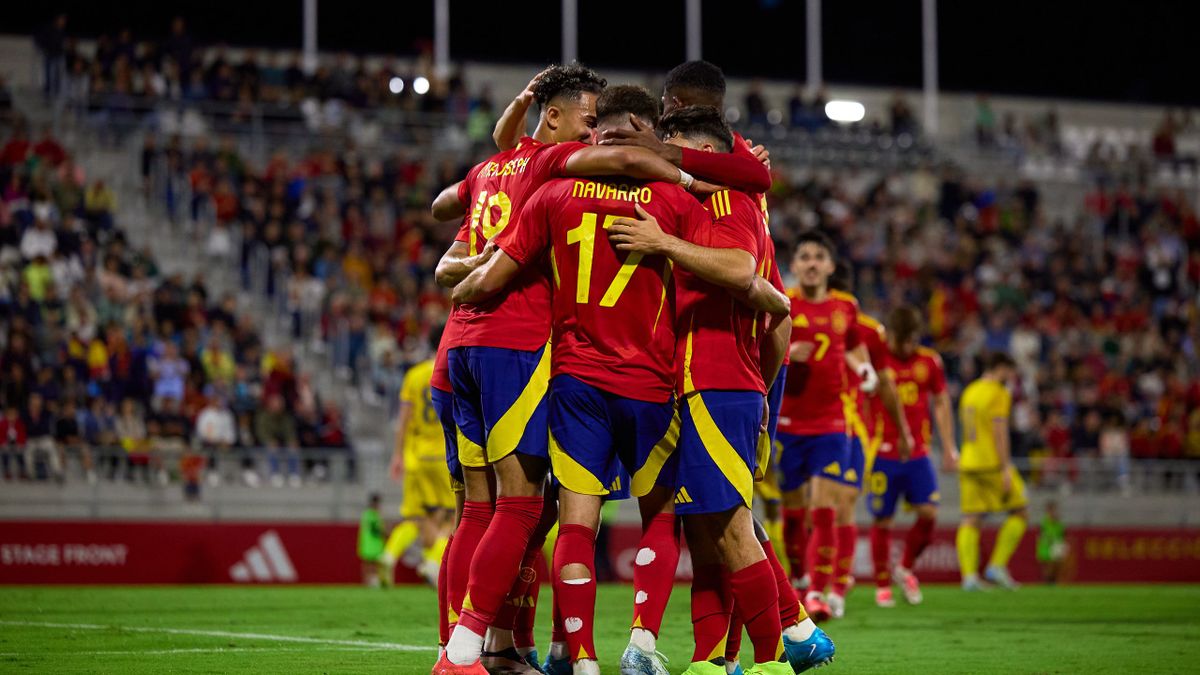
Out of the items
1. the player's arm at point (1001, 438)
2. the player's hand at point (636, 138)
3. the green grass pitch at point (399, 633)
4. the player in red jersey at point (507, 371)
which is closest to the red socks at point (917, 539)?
the green grass pitch at point (399, 633)

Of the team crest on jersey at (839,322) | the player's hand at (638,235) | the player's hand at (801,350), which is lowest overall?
the player's hand at (801,350)

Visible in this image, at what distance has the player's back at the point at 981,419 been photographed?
62.8 feet

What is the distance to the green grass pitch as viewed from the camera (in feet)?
29.0

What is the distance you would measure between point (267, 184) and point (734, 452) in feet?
69.5

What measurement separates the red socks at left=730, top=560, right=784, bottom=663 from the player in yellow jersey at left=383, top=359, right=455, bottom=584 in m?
10.2

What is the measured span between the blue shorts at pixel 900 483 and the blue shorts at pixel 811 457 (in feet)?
12.4

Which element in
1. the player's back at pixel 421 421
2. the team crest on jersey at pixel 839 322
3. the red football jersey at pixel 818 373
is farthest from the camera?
the player's back at pixel 421 421

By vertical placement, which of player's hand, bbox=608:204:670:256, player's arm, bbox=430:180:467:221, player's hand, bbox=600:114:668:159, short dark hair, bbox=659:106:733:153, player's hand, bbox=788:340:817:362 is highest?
short dark hair, bbox=659:106:733:153

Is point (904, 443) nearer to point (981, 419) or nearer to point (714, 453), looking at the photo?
point (981, 419)

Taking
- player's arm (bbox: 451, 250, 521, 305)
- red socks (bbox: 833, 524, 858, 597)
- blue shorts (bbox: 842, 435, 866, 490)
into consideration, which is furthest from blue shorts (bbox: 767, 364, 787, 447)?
red socks (bbox: 833, 524, 858, 597)

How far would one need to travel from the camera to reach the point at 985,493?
19547 millimetres

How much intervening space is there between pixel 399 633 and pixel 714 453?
15.2 ft

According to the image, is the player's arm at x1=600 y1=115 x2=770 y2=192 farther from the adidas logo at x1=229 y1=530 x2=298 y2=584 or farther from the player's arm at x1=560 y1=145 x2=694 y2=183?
the adidas logo at x1=229 y1=530 x2=298 y2=584

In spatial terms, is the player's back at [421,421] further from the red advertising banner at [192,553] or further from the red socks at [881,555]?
the red socks at [881,555]
